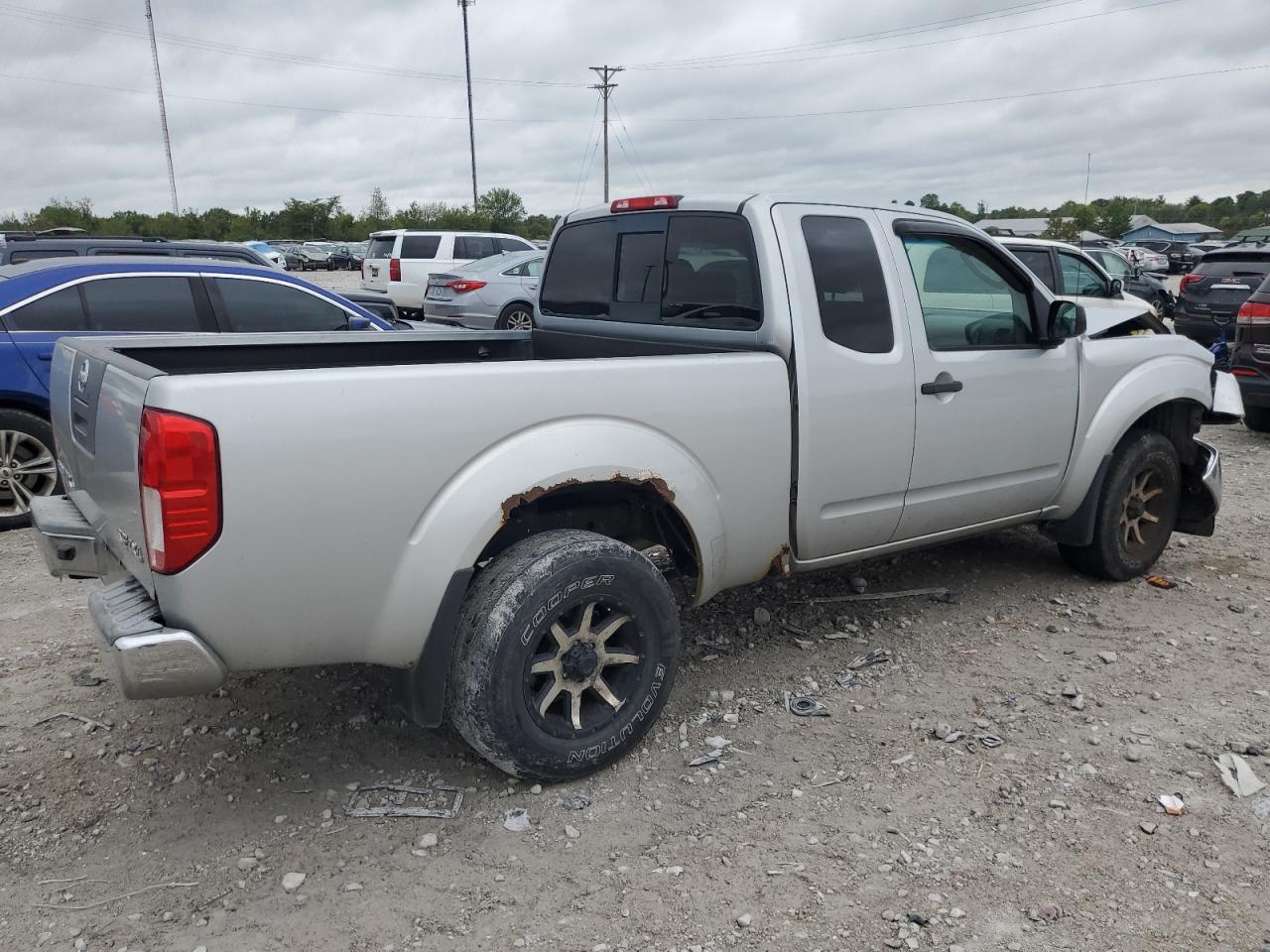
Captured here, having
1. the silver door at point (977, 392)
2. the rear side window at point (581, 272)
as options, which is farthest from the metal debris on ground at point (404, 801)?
the rear side window at point (581, 272)

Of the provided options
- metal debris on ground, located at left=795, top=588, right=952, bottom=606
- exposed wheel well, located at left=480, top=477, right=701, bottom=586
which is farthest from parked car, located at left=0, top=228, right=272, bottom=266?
exposed wheel well, located at left=480, top=477, right=701, bottom=586

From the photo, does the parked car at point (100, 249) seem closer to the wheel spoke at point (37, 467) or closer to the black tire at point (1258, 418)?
the wheel spoke at point (37, 467)

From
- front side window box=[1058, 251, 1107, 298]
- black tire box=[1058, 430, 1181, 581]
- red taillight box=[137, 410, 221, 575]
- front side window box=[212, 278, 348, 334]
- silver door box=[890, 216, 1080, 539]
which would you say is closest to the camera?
red taillight box=[137, 410, 221, 575]

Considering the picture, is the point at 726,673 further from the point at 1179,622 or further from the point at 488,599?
the point at 1179,622

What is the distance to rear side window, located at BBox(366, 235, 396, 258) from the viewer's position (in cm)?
1938

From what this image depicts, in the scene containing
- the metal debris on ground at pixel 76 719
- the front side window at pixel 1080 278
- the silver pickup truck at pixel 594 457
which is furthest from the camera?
the front side window at pixel 1080 278

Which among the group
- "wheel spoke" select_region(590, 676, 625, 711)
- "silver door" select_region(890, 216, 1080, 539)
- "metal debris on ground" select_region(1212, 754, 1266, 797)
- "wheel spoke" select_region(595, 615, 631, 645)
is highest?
"silver door" select_region(890, 216, 1080, 539)

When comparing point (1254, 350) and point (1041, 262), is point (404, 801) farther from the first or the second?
point (1041, 262)

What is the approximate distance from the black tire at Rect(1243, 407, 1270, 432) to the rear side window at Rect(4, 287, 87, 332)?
9.89m

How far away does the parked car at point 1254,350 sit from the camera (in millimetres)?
8844

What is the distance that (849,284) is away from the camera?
3.93 meters

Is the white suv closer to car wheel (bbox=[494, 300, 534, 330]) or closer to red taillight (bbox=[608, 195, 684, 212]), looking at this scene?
car wheel (bbox=[494, 300, 534, 330])

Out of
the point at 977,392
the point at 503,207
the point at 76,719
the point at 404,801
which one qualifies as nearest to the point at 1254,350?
the point at 977,392

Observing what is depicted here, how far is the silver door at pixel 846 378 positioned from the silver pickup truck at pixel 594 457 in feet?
0.04
